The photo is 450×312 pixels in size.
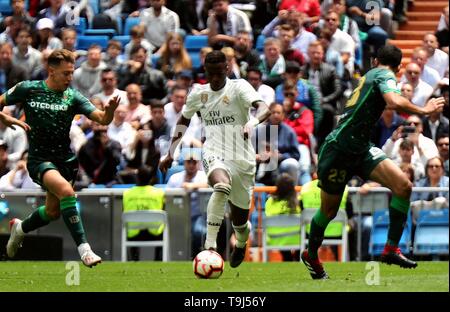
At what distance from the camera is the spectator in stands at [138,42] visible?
76.5 ft

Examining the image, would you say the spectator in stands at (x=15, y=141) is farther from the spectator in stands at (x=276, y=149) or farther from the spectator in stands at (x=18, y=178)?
the spectator in stands at (x=276, y=149)

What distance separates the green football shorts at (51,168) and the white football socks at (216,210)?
1693 mm

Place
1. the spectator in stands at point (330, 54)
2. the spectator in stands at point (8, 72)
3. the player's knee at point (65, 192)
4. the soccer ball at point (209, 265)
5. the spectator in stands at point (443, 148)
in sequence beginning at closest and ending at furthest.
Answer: the soccer ball at point (209, 265), the player's knee at point (65, 192), the spectator in stands at point (443, 148), the spectator in stands at point (330, 54), the spectator in stands at point (8, 72)

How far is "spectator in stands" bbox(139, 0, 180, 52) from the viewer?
78.6 feet

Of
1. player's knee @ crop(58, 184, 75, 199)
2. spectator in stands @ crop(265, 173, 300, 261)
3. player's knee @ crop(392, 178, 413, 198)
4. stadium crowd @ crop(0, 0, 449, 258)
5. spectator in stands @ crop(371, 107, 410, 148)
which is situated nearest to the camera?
player's knee @ crop(392, 178, 413, 198)

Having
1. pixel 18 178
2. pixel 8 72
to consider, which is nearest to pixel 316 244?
pixel 18 178

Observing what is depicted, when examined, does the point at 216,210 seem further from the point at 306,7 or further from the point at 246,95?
the point at 306,7

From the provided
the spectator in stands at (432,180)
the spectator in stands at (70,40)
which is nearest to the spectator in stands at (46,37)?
the spectator in stands at (70,40)

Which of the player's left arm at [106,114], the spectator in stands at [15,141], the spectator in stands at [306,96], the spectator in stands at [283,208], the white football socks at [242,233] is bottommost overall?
the spectator in stands at [283,208]

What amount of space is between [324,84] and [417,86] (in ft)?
4.74

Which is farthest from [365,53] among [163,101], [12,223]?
[12,223]

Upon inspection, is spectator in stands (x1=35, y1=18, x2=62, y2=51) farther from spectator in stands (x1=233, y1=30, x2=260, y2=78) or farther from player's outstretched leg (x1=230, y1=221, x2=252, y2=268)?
player's outstretched leg (x1=230, y1=221, x2=252, y2=268)

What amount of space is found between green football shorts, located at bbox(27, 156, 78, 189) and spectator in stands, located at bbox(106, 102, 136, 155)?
591 centimetres

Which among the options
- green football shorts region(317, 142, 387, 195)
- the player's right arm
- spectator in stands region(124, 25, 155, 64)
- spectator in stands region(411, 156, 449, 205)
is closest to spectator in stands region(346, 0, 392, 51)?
spectator in stands region(124, 25, 155, 64)
